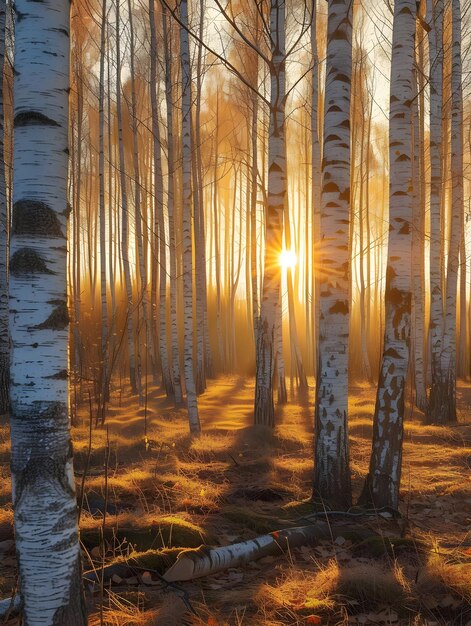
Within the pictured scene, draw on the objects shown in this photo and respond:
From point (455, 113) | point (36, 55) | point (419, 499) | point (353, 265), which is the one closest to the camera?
point (36, 55)

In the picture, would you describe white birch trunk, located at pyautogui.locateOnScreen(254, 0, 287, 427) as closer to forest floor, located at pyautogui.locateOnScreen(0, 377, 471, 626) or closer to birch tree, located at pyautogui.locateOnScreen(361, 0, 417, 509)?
forest floor, located at pyautogui.locateOnScreen(0, 377, 471, 626)

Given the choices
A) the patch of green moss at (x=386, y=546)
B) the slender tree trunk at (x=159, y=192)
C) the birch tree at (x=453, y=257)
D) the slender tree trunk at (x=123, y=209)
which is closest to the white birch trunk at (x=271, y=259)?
the slender tree trunk at (x=123, y=209)

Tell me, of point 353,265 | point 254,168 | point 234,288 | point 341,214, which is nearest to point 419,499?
point 341,214

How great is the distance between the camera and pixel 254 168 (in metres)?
13.4

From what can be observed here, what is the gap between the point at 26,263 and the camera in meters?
2.03

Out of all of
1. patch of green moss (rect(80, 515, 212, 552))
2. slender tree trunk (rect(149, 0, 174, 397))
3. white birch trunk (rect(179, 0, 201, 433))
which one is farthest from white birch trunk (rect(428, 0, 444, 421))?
patch of green moss (rect(80, 515, 212, 552))

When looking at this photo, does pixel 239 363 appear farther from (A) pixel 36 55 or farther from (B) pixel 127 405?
(A) pixel 36 55

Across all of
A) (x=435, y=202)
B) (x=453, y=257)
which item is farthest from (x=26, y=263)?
(x=453, y=257)

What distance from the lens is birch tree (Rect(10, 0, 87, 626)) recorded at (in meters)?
1.98

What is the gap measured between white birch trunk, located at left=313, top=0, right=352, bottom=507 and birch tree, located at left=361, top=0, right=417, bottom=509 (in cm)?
31

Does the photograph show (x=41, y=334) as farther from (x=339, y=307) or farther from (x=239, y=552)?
(x=339, y=307)

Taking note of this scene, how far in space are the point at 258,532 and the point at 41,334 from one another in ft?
9.25

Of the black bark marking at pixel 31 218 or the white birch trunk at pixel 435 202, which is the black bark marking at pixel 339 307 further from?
the white birch trunk at pixel 435 202

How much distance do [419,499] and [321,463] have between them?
47.3 inches
